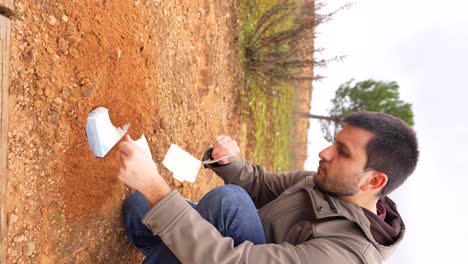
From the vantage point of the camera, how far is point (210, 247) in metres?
1.25

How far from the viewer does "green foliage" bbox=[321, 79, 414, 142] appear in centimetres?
909

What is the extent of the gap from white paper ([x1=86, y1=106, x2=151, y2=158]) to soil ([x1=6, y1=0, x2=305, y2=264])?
69mm

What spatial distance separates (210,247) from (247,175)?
780 millimetres

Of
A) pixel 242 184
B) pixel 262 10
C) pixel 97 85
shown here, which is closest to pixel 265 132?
pixel 262 10

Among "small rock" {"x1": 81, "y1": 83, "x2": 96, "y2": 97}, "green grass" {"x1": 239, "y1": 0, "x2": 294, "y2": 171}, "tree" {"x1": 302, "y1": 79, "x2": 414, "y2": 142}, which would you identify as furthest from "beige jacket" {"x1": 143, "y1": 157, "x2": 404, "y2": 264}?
"tree" {"x1": 302, "y1": 79, "x2": 414, "y2": 142}

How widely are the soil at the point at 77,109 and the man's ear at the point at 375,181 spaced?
1.23 m

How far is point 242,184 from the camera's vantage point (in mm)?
2012

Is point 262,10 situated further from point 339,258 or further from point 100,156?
point 339,258

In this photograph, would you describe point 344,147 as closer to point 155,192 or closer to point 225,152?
point 225,152

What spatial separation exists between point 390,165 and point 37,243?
150 cm

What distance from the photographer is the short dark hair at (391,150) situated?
1.50 m

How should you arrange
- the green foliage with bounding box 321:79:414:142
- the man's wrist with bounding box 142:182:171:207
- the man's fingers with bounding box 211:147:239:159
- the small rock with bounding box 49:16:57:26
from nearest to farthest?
the man's wrist with bounding box 142:182:171:207 < the small rock with bounding box 49:16:57:26 < the man's fingers with bounding box 211:147:239:159 < the green foliage with bounding box 321:79:414:142

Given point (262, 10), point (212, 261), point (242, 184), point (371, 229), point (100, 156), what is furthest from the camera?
point (262, 10)

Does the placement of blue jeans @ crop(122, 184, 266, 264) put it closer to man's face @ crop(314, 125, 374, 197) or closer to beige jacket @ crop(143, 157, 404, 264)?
beige jacket @ crop(143, 157, 404, 264)
